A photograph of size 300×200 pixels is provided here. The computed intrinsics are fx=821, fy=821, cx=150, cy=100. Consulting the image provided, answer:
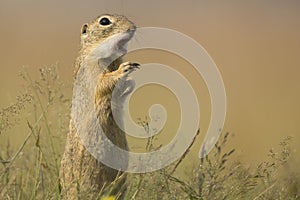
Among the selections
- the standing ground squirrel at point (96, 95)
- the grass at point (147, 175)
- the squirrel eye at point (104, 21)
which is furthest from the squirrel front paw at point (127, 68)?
the squirrel eye at point (104, 21)

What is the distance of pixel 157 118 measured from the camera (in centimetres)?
387

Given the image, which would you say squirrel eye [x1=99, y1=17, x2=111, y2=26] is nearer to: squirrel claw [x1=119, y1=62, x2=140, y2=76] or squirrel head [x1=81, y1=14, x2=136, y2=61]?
squirrel head [x1=81, y1=14, x2=136, y2=61]

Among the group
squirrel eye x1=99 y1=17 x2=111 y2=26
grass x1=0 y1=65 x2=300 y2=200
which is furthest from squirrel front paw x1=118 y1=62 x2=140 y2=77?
squirrel eye x1=99 y1=17 x2=111 y2=26

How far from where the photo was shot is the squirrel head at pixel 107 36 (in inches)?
191

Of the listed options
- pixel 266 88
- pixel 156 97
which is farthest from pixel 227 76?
pixel 156 97

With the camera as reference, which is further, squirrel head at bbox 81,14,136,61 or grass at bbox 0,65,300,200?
squirrel head at bbox 81,14,136,61

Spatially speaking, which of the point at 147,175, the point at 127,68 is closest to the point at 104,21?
the point at 127,68

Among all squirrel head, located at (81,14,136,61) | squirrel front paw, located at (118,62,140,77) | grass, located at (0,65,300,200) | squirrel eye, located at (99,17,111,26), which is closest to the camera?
grass, located at (0,65,300,200)

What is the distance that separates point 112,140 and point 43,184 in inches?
19.1

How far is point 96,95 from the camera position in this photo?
474 centimetres

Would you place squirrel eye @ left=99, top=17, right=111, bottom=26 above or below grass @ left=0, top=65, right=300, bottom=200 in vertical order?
above

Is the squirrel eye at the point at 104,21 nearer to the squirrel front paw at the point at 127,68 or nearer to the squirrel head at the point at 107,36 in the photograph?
the squirrel head at the point at 107,36

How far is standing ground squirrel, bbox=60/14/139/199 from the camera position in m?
4.39

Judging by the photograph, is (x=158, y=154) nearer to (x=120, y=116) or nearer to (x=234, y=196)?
(x=234, y=196)
